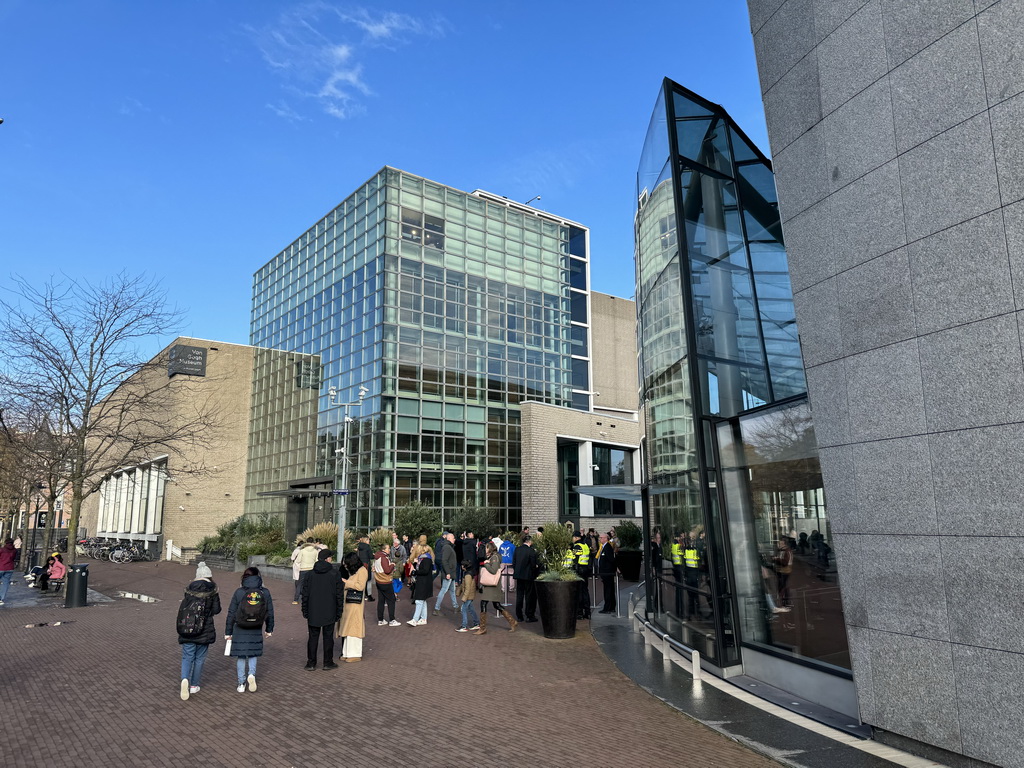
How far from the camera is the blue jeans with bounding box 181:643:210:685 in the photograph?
28.2 feet

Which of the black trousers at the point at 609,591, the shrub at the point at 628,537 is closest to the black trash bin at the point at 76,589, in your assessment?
the black trousers at the point at 609,591

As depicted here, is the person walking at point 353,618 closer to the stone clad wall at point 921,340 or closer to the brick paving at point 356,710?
the brick paving at point 356,710

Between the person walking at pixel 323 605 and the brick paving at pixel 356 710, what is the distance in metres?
0.35

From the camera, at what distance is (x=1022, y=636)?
5316 millimetres

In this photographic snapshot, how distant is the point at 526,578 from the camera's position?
1499cm

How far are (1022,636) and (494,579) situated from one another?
9.70m

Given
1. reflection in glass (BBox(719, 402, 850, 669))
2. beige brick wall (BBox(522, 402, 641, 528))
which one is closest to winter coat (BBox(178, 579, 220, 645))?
reflection in glass (BBox(719, 402, 850, 669))

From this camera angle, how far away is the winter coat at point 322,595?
33.7 ft

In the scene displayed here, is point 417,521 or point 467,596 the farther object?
point 417,521

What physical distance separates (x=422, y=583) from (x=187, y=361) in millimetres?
34139

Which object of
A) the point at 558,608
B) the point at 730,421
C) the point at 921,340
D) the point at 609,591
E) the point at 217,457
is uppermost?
the point at 217,457

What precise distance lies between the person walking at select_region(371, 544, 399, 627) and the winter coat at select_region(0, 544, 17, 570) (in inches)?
456

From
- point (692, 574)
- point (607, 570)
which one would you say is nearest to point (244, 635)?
point (692, 574)

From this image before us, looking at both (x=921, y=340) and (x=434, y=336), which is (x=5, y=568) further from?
(x=921, y=340)
